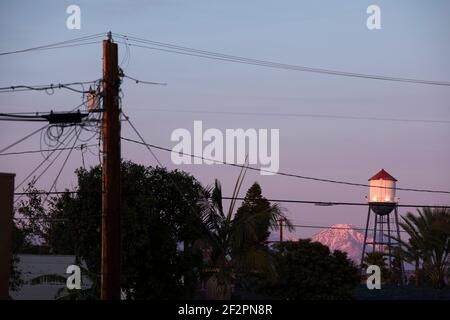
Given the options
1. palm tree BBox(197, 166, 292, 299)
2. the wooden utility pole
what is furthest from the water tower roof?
the wooden utility pole

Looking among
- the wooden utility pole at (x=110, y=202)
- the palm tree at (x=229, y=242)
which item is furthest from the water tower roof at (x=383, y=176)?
the wooden utility pole at (x=110, y=202)

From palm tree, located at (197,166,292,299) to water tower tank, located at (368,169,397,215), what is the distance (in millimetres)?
31201

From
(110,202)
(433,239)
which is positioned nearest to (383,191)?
(433,239)

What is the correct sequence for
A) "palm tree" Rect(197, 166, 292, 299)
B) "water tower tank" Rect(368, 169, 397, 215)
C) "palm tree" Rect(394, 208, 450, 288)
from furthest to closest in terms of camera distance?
"water tower tank" Rect(368, 169, 397, 215), "palm tree" Rect(394, 208, 450, 288), "palm tree" Rect(197, 166, 292, 299)

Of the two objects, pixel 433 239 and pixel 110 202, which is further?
pixel 433 239

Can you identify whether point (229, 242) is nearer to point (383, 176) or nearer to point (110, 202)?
point (110, 202)

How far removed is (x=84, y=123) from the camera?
29.2 meters

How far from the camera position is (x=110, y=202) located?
2522 centimetres

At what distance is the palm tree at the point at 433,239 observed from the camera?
195ft

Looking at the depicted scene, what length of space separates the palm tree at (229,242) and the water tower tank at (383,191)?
1228 inches

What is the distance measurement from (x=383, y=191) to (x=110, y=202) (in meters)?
49.1

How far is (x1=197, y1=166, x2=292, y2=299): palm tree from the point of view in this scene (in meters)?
40.5

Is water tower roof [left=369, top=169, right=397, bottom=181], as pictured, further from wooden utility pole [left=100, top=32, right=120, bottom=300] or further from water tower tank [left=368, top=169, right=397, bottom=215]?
wooden utility pole [left=100, top=32, right=120, bottom=300]
